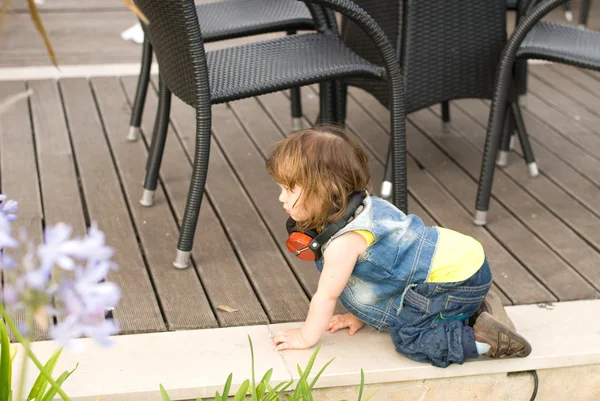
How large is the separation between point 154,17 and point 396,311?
990 mm

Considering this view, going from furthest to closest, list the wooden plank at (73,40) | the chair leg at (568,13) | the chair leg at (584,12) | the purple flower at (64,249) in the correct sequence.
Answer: the chair leg at (568,13) < the chair leg at (584,12) < the wooden plank at (73,40) < the purple flower at (64,249)

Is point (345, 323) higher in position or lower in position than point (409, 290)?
lower

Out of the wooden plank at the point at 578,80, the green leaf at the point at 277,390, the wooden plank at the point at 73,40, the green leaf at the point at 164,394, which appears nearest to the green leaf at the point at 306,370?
the green leaf at the point at 277,390

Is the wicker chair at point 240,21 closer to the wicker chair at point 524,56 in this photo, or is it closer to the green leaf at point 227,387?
the wicker chair at point 524,56

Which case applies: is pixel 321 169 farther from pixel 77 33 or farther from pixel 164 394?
pixel 77 33

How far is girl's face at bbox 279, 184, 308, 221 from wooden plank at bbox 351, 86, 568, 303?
690mm

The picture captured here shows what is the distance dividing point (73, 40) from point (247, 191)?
71.0 inches

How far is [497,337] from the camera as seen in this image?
185 centimetres

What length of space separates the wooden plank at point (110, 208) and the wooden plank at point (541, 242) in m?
1.04

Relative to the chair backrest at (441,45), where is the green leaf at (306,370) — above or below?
below

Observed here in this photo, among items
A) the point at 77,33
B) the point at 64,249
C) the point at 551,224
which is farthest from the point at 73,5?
the point at 64,249

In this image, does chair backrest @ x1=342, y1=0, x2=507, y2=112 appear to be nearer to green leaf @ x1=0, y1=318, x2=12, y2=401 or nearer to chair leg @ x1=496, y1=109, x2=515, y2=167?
chair leg @ x1=496, y1=109, x2=515, y2=167

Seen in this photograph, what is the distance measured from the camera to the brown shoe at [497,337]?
185 cm

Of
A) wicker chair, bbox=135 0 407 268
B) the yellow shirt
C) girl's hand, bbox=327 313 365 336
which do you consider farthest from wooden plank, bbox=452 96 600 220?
girl's hand, bbox=327 313 365 336
